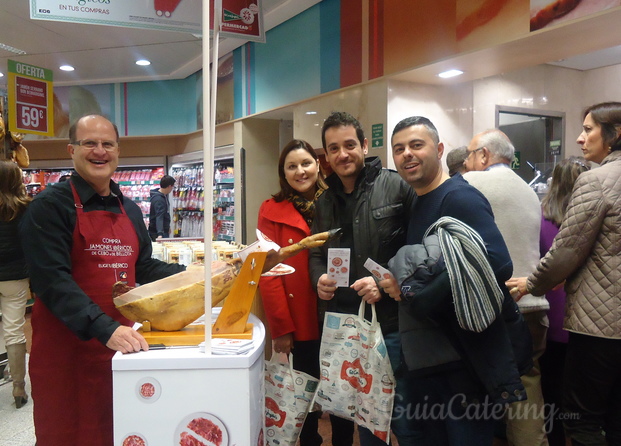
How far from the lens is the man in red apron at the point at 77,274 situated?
67.1 inches

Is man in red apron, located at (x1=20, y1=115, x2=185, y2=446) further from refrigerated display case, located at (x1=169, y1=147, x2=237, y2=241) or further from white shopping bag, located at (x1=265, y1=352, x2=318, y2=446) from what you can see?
refrigerated display case, located at (x1=169, y1=147, x2=237, y2=241)

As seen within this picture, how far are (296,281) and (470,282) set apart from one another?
1056 mm

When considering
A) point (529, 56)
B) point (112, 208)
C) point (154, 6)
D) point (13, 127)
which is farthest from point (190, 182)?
point (112, 208)

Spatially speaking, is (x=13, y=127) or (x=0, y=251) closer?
(x=0, y=251)

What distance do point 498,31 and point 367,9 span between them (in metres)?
1.51

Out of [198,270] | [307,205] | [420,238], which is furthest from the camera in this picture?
[307,205]

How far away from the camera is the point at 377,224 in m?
2.12

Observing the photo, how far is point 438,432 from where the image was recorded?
2.01m

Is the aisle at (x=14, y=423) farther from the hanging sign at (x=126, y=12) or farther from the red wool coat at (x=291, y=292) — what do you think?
the hanging sign at (x=126, y=12)

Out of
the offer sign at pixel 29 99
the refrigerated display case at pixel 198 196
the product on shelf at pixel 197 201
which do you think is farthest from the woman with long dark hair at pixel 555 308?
A: the offer sign at pixel 29 99

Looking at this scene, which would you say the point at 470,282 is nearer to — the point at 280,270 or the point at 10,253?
the point at 280,270

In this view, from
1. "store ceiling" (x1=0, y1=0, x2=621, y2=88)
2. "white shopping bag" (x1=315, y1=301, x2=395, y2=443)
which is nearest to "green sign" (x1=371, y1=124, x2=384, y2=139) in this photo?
"store ceiling" (x1=0, y1=0, x2=621, y2=88)

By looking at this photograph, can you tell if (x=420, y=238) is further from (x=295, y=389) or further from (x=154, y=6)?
(x=154, y=6)

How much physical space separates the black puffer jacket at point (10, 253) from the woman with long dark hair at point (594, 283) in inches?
149
